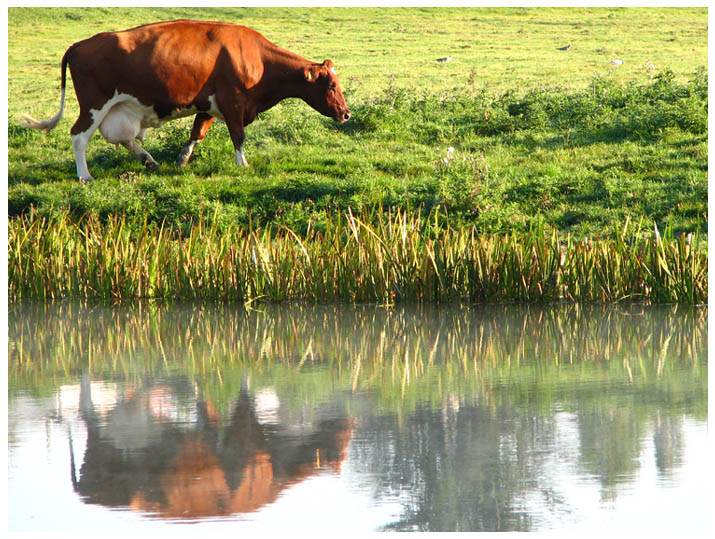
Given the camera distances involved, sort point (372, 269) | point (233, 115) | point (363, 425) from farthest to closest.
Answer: point (233, 115), point (372, 269), point (363, 425)

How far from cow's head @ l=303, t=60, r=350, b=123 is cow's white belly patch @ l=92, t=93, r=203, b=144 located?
5.62ft

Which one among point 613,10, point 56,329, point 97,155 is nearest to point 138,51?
point 97,155

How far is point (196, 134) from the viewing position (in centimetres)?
1343

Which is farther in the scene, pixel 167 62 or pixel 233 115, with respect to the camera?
pixel 233 115

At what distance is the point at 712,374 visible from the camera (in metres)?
5.71

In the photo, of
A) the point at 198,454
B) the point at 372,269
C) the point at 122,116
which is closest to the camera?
the point at 198,454

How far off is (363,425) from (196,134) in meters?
9.30

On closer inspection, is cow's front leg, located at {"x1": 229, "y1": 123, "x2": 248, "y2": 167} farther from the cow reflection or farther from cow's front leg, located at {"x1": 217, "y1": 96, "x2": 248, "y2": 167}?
the cow reflection

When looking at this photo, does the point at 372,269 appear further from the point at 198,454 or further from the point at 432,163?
the point at 432,163

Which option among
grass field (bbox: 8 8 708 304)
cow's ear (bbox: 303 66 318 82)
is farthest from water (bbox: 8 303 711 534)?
cow's ear (bbox: 303 66 318 82)

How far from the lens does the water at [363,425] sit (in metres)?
3.69

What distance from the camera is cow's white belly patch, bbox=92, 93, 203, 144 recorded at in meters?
12.6

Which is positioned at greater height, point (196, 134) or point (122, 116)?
point (122, 116)

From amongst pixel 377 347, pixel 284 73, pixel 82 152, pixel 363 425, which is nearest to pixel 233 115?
pixel 284 73
